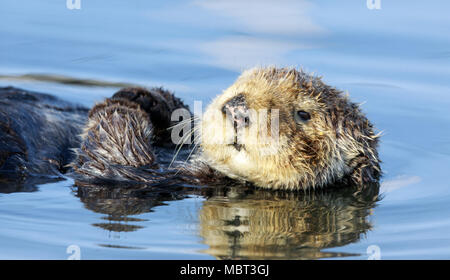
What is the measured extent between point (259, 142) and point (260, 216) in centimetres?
52

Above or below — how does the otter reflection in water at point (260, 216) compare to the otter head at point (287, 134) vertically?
below

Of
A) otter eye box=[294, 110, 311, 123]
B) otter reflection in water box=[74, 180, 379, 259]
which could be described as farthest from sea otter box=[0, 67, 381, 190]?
otter reflection in water box=[74, 180, 379, 259]

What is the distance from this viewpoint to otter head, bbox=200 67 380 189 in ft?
16.8

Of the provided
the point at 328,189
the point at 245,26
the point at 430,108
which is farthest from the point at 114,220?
the point at 245,26

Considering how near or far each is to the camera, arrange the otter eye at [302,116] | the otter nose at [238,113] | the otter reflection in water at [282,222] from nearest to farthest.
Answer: the otter reflection in water at [282,222] < the otter nose at [238,113] < the otter eye at [302,116]

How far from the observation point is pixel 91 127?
19.9 ft

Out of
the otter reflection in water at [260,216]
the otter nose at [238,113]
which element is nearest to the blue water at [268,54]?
the otter reflection in water at [260,216]

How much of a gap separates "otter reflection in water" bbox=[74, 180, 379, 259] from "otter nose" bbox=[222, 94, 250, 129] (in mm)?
652

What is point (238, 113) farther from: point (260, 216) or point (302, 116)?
point (260, 216)

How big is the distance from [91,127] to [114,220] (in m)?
1.27

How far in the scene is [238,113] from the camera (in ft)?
16.5

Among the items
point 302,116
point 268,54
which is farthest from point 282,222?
point 268,54

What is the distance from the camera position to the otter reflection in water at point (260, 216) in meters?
4.62

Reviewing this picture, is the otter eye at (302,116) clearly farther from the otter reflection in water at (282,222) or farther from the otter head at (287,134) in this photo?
the otter reflection in water at (282,222)
